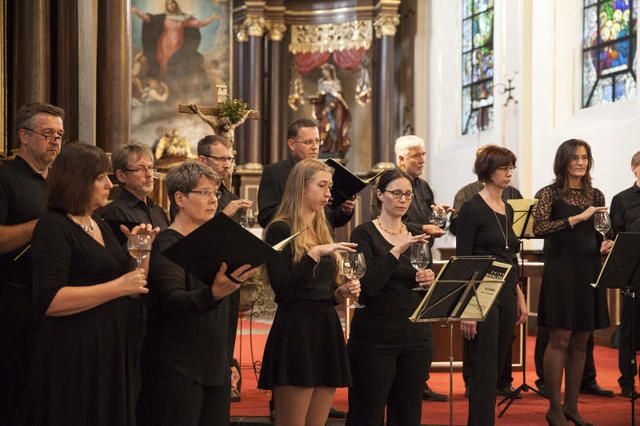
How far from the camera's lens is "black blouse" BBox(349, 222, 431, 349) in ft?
15.6

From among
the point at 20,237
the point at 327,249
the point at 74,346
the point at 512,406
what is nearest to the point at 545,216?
the point at 512,406

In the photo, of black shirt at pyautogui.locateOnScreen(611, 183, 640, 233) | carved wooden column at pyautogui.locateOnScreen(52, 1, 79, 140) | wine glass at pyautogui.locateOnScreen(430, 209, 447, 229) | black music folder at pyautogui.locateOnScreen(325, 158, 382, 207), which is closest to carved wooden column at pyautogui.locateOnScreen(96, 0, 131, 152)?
carved wooden column at pyautogui.locateOnScreen(52, 1, 79, 140)

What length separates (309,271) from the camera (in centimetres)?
437

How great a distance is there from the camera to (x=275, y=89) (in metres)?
16.5

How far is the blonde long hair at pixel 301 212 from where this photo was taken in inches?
181

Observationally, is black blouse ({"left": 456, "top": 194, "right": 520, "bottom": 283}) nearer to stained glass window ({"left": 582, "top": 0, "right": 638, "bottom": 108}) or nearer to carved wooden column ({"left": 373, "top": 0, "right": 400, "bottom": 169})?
stained glass window ({"left": 582, "top": 0, "right": 638, "bottom": 108})

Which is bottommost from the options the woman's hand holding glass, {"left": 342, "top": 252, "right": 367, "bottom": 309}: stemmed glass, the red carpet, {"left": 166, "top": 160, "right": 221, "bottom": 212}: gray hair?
the red carpet

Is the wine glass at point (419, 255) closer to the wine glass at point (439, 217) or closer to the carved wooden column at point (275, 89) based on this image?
the wine glass at point (439, 217)

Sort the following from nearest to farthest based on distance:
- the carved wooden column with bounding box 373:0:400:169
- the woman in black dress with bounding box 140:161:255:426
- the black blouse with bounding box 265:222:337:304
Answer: the woman in black dress with bounding box 140:161:255:426
the black blouse with bounding box 265:222:337:304
the carved wooden column with bounding box 373:0:400:169

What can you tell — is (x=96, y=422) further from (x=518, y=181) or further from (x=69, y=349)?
(x=518, y=181)

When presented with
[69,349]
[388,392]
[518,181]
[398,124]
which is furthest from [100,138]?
[398,124]

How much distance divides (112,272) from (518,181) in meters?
10.5

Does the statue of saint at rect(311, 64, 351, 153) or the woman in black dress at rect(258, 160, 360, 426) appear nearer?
the woman in black dress at rect(258, 160, 360, 426)

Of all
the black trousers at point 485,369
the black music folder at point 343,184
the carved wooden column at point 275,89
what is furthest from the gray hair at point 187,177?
the carved wooden column at point 275,89
